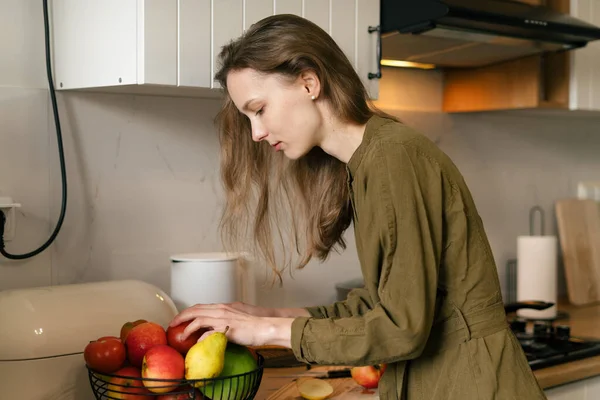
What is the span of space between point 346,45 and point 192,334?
72 cm

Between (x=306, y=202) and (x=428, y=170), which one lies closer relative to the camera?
(x=428, y=170)

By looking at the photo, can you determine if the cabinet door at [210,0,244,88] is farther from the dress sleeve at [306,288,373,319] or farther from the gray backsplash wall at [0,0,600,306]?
the dress sleeve at [306,288,373,319]

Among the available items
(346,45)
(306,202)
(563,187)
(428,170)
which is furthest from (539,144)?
(428,170)

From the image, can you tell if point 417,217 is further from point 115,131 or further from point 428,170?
point 115,131

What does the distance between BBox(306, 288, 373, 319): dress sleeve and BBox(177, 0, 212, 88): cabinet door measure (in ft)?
1.49

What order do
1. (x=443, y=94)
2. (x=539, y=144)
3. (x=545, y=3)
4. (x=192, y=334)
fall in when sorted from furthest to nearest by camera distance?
(x=539, y=144)
(x=443, y=94)
(x=545, y=3)
(x=192, y=334)

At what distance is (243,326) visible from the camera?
3.80 ft

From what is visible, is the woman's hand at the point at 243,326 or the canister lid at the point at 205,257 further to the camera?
the canister lid at the point at 205,257

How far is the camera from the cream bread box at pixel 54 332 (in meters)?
1.23

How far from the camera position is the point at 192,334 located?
1216 mm

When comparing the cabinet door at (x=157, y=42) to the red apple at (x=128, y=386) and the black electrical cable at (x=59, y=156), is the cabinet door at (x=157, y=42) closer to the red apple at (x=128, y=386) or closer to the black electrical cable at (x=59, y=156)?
the black electrical cable at (x=59, y=156)

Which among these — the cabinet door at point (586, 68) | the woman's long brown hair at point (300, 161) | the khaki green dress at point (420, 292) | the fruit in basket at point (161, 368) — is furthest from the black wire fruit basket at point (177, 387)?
the cabinet door at point (586, 68)

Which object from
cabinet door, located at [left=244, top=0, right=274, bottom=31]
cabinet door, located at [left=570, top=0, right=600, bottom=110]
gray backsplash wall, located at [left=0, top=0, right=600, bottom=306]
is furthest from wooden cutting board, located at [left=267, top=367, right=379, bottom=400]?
cabinet door, located at [left=570, top=0, right=600, bottom=110]

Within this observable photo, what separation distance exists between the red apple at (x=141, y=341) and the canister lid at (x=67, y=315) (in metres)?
0.12
